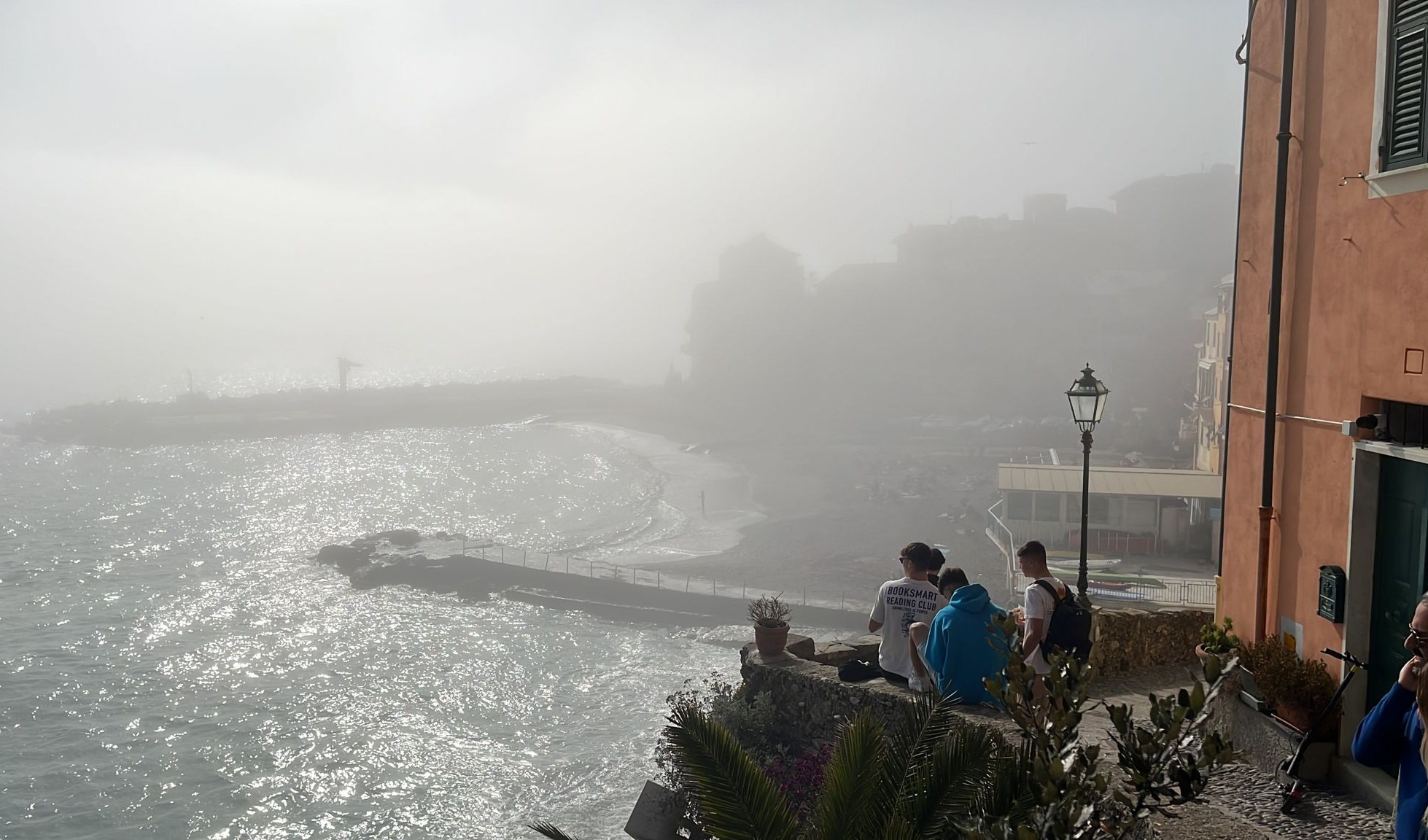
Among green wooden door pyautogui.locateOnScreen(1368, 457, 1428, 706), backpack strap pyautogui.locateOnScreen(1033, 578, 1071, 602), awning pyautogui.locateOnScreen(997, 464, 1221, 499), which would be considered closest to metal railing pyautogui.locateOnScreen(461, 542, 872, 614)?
awning pyautogui.locateOnScreen(997, 464, 1221, 499)

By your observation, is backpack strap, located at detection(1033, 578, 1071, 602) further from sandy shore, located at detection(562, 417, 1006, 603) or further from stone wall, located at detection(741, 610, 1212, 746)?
sandy shore, located at detection(562, 417, 1006, 603)

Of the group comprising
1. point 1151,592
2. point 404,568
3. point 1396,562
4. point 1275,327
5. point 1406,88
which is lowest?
point 404,568

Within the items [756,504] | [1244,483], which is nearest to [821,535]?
[756,504]

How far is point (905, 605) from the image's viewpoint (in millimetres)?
7180

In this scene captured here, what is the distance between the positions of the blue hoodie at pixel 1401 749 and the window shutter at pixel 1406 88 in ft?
9.37

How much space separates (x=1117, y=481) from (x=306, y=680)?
89.0 feet

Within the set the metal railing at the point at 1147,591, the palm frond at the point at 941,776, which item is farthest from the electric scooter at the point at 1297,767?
the metal railing at the point at 1147,591

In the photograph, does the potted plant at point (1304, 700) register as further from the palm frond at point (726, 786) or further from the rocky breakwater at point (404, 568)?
the rocky breakwater at point (404, 568)

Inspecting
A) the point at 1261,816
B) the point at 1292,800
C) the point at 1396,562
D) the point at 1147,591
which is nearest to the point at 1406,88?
the point at 1396,562

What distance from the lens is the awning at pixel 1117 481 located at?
29312mm

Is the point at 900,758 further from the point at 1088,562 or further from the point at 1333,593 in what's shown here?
the point at 1088,562

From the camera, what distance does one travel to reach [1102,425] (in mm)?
70250

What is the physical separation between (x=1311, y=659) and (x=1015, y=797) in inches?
129

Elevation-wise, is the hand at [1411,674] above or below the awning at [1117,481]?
above
